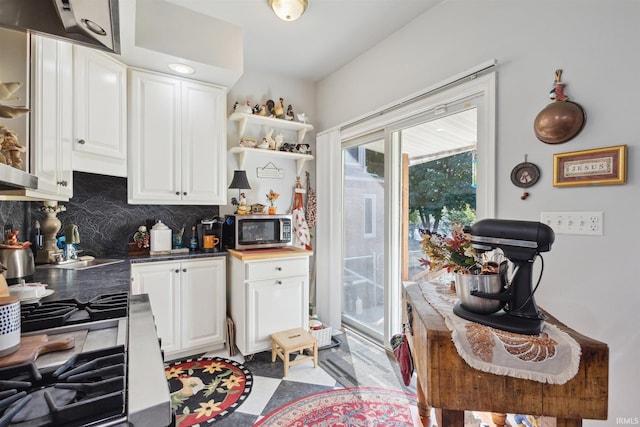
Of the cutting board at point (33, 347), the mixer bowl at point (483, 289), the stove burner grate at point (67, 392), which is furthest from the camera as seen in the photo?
the mixer bowl at point (483, 289)

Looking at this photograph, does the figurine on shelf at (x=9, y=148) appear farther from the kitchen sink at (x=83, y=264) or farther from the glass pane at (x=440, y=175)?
the glass pane at (x=440, y=175)

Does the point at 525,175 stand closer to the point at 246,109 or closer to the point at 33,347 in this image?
the point at 33,347

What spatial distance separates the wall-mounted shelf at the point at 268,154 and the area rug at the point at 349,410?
2.05 meters

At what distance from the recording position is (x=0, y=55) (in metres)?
1.13

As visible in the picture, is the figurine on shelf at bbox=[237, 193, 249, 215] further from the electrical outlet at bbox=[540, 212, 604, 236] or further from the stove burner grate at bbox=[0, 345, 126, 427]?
the electrical outlet at bbox=[540, 212, 604, 236]

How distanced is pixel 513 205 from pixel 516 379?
1.08 m

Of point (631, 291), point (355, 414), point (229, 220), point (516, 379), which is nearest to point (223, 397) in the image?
point (355, 414)

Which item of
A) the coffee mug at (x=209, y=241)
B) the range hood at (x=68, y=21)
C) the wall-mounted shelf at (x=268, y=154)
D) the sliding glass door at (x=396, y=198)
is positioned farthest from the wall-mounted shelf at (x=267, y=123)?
the range hood at (x=68, y=21)

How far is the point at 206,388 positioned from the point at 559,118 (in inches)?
101

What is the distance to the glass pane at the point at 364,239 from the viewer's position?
274 centimetres

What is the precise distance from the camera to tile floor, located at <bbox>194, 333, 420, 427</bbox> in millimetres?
1844

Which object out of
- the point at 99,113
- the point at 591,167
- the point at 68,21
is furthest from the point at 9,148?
the point at 591,167

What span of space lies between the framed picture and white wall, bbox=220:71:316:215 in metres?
2.28

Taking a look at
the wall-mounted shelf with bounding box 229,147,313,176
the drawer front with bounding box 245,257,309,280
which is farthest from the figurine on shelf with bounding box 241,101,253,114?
the drawer front with bounding box 245,257,309,280
